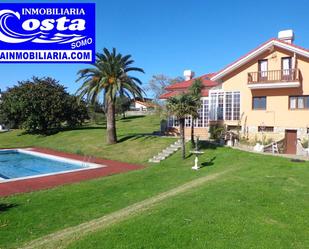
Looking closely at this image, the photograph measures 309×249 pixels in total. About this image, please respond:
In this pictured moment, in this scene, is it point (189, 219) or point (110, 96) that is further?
point (110, 96)

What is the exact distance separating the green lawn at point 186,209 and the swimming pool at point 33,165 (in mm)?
7147

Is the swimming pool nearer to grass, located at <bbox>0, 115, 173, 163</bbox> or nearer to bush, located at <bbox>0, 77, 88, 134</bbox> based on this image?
grass, located at <bbox>0, 115, 173, 163</bbox>

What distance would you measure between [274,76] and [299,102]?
2895 millimetres

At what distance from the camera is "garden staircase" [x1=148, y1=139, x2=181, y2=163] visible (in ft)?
83.4

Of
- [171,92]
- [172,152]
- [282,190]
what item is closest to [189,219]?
[282,190]

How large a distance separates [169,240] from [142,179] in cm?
1069

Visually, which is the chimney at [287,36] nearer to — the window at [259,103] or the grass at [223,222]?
the window at [259,103]

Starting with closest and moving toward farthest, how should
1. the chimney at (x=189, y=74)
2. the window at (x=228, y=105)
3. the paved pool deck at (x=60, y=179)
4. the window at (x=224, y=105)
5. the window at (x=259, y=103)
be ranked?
the paved pool deck at (x=60, y=179) → the window at (x=259, y=103) → the window at (x=224, y=105) → the window at (x=228, y=105) → the chimney at (x=189, y=74)

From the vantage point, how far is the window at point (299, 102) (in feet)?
82.5

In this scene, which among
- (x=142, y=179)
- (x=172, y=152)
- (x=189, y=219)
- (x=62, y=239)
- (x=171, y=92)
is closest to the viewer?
(x=62, y=239)

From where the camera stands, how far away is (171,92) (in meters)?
34.4

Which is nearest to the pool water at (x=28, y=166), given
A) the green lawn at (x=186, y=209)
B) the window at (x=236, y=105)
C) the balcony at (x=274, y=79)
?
the green lawn at (x=186, y=209)

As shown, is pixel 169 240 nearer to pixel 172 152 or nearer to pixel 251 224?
pixel 251 224

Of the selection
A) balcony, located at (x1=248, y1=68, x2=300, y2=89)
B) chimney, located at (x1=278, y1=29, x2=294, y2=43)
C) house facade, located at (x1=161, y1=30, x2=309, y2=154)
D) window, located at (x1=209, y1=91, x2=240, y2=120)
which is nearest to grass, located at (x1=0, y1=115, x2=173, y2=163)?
window, located at (x1=209, y1=91, x2=240, y2=120)
